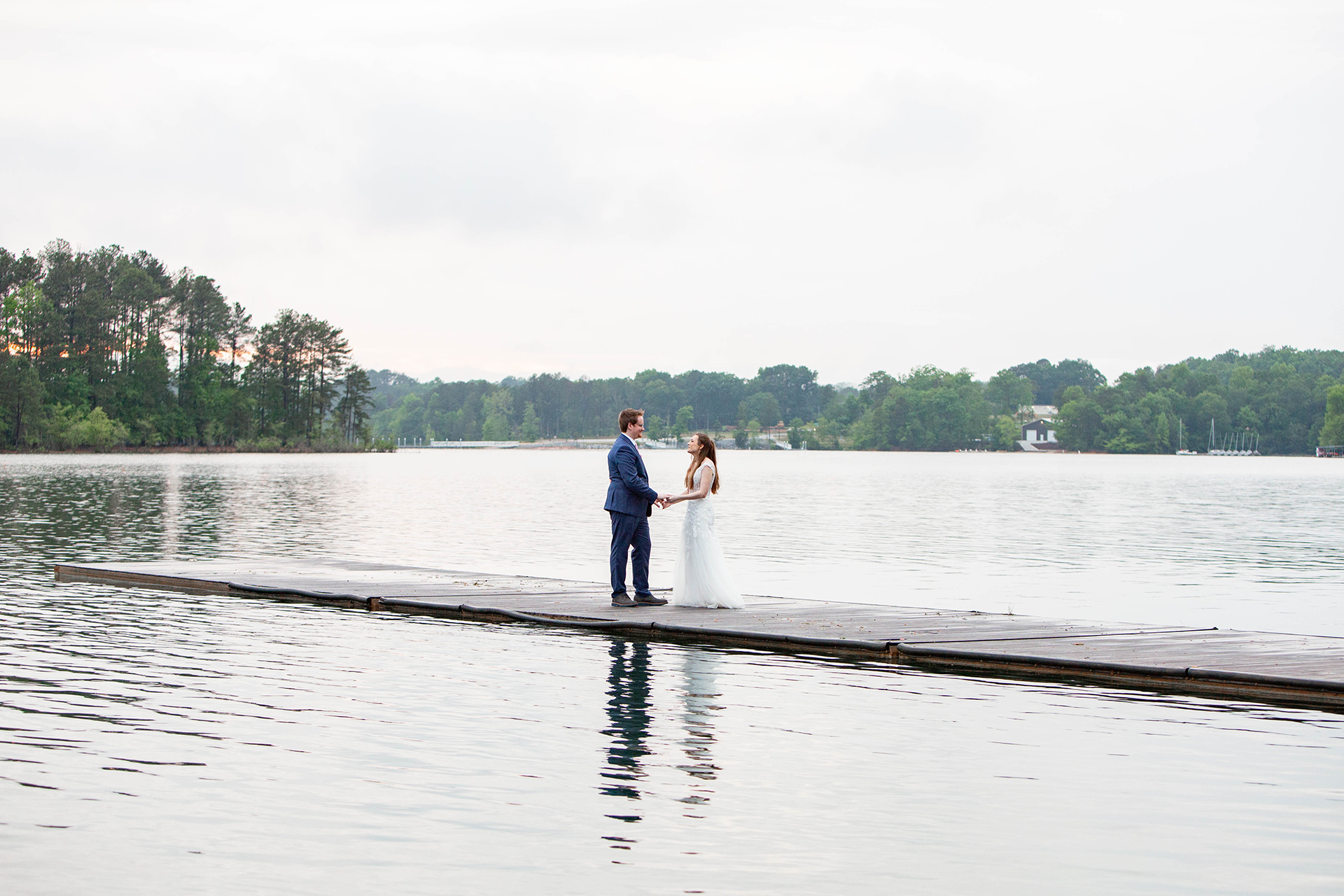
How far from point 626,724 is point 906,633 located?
4890mm

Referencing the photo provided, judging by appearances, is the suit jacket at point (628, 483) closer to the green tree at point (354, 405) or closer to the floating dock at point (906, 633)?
the floating dock at point (906, 633)

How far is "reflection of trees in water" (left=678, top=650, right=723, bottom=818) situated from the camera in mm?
8234

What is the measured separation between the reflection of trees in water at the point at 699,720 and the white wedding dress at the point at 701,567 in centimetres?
201

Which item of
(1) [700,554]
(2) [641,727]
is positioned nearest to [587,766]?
(2) [641,727]

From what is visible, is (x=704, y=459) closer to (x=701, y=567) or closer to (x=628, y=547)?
(x=701, y=567)

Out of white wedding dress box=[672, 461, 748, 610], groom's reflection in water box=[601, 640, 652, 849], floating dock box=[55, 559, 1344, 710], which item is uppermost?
white wedding dress box=[672, 461, 748, 610]

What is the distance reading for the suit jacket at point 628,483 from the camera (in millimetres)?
15219

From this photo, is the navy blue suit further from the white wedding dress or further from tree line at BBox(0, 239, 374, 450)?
tree line at BBox(0, 239, 374, 450)

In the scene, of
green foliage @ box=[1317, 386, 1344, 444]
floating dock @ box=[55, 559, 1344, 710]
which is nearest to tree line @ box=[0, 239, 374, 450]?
floating dock @ box=[55, 559, 1344, 710]

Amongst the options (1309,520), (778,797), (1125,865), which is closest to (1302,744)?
(1125,865)

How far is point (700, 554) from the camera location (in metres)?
15.7

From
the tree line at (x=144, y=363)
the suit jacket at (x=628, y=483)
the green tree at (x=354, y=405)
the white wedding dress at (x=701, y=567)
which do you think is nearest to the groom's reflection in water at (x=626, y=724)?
the white wedding dress at (x=701, y=567)

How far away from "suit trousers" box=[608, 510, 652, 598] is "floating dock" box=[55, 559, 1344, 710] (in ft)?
1.19

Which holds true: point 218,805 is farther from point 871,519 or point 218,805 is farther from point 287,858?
point 871,519
